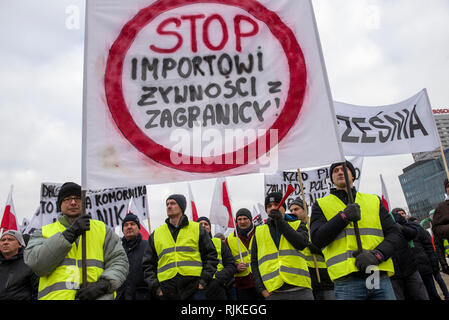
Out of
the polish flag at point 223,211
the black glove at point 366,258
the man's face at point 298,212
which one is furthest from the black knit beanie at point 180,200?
the black glove at point 366,258

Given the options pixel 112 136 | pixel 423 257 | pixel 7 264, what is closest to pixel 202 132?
pixel 112 136

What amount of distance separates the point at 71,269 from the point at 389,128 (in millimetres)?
6283

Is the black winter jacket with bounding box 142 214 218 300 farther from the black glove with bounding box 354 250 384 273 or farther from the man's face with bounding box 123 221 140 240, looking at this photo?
the black glove with bounding box 354 250 384 273

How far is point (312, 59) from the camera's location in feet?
11.3

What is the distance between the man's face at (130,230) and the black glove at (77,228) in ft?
9.77

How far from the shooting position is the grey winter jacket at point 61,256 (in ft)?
9.84

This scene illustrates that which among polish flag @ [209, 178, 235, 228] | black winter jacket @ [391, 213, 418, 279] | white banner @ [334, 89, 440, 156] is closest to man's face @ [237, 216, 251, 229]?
polish flag @ [209, 178, 235, 228]

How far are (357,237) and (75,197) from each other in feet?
8.43

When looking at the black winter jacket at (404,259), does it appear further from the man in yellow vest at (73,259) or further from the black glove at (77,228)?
the black glove at (77,228)

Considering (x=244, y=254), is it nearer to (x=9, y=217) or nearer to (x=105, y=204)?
(x=105, y=204)

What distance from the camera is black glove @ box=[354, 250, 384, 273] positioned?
3059 millimetres

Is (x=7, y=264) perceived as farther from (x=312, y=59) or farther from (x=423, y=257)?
(x=423, y=257)

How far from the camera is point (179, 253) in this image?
14.6 ft

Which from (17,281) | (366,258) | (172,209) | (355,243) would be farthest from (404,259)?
(17,281)
